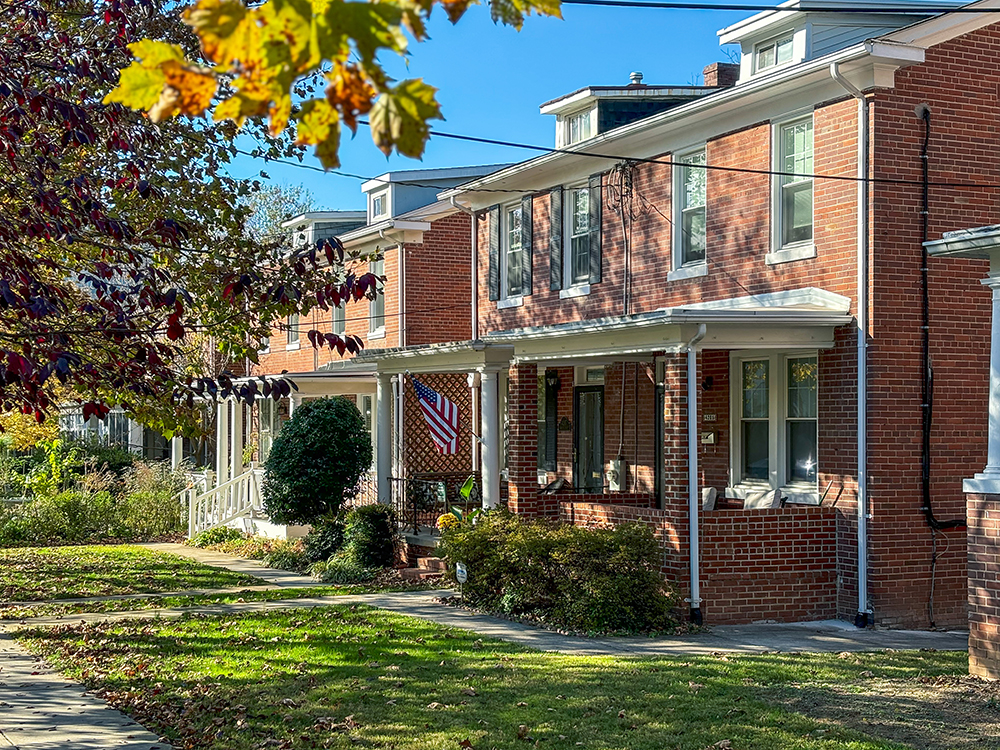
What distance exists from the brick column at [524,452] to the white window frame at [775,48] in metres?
5.31

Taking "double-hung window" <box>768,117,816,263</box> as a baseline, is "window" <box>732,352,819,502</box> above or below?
below

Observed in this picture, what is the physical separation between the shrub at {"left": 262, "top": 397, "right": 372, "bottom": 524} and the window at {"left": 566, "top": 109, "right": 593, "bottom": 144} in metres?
6.43

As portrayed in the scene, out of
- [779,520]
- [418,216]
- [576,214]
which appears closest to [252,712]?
[779,520]

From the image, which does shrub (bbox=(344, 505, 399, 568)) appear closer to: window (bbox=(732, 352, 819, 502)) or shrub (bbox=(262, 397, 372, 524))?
shrub (bbox=(262, 397, 372, 524))

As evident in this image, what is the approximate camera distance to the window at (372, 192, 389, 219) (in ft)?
92.7

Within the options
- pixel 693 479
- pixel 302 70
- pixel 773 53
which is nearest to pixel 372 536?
pixel 693 479

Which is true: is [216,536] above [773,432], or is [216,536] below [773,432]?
below

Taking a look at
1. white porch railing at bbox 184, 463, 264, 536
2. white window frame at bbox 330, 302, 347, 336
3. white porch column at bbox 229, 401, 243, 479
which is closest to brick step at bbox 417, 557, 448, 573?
white porch railing at bbox 184, 463, 264, 536

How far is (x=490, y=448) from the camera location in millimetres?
18234

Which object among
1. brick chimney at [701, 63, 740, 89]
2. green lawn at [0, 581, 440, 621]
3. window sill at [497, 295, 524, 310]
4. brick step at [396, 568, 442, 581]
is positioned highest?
brick chimney at [701, 63, 740, 89]

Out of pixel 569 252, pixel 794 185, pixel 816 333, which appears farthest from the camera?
pixel 569 252

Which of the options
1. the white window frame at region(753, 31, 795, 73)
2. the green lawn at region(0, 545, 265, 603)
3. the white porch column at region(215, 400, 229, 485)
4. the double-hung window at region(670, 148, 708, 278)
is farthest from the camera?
the white porch column at region(215, 400, 229, 485)

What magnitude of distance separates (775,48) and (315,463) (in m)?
10.5

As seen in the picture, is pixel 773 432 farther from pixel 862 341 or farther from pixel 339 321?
pixel 339 321
